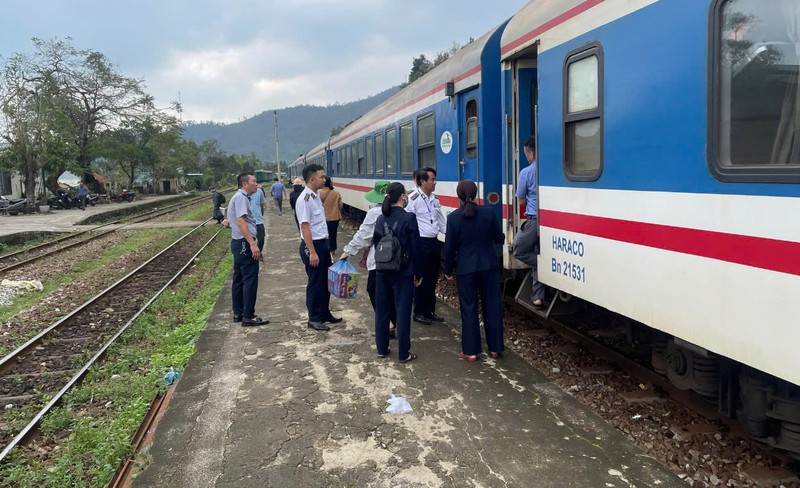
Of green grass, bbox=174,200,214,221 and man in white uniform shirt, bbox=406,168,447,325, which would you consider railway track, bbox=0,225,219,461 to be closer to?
man in white uniform shirt, bbox=406,168,447,325

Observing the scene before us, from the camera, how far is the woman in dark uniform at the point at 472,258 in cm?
525

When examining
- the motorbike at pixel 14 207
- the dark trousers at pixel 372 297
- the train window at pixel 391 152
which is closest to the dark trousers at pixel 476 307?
the dark trousers at pixel 372 297

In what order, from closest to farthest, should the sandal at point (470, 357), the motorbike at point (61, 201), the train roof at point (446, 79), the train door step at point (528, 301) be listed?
the train door step at point (528, 301), the sandal at point (470, 357), the train roof at point (446, 79), the motorbike at point (61, 201)

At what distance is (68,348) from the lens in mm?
7102

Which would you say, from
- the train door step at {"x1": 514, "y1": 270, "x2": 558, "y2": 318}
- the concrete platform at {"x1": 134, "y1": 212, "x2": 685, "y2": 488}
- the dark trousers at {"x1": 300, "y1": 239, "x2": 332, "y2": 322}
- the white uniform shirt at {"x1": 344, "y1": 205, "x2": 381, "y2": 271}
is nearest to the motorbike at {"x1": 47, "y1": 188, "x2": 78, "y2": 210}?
the concrete platform at {"x1": 134, "y1": 212, "x2": 685, "y2": 488}

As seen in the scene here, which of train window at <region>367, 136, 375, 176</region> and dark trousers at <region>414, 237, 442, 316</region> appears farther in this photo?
train window at <region>367, 136, 375, 176</region>

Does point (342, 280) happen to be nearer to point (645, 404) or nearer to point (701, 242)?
point (645, 404)

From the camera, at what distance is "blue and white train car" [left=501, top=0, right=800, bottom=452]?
270 cm

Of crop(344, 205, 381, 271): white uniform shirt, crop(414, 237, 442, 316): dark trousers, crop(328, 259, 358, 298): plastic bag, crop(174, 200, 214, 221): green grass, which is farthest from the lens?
crop(174, 200, 214, 221): green grass

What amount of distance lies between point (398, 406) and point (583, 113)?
2.63 meters

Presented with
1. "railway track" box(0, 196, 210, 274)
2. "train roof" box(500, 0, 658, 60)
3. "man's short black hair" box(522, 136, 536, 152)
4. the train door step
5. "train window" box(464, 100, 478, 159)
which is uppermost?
"train roof" box(500, 0, 658, 60)

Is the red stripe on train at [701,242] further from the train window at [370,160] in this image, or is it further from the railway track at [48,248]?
the railway track at [48,248]

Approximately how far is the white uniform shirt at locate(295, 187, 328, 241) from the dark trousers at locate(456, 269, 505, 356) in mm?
1869

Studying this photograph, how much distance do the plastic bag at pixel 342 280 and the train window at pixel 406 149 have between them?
12.1ft
